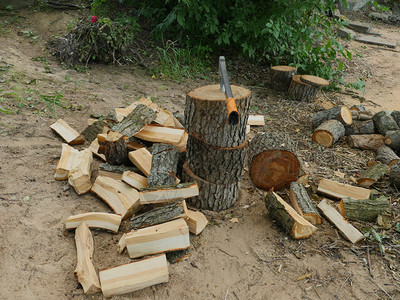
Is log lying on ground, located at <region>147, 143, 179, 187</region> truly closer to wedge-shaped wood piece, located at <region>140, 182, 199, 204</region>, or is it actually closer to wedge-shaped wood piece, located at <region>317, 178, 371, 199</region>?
wedge-shaped wood piece, located at <region>140, 182, 199, 204</region>

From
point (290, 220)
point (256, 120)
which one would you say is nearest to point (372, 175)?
point (290, 220)

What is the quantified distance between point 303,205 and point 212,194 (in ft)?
2.79

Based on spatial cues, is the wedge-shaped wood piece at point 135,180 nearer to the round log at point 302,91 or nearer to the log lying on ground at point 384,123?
the log lying on ground at point 384,123

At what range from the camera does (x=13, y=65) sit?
17.2ft

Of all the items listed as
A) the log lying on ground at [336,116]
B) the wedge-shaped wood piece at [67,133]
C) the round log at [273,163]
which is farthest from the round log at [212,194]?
the log lying on ground at [336,116]

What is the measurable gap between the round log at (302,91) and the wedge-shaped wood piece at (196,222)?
370 centimetres

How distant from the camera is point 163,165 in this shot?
3086 mm

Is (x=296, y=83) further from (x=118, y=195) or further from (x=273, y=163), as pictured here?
(x=118, y=195)

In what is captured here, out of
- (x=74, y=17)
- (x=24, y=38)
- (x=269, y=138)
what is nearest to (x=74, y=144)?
(x=269, y=138)

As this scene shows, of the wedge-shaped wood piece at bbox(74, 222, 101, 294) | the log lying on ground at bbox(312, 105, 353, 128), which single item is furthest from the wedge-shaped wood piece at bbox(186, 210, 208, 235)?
the log lying on ground at bbox(312, 105, 353, 128)

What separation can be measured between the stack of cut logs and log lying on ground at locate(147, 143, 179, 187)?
11.1 feet

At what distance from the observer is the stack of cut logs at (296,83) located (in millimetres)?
5754

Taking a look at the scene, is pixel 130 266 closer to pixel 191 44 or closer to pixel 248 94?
pixel 248 94

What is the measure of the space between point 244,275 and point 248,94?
58.1 inches
